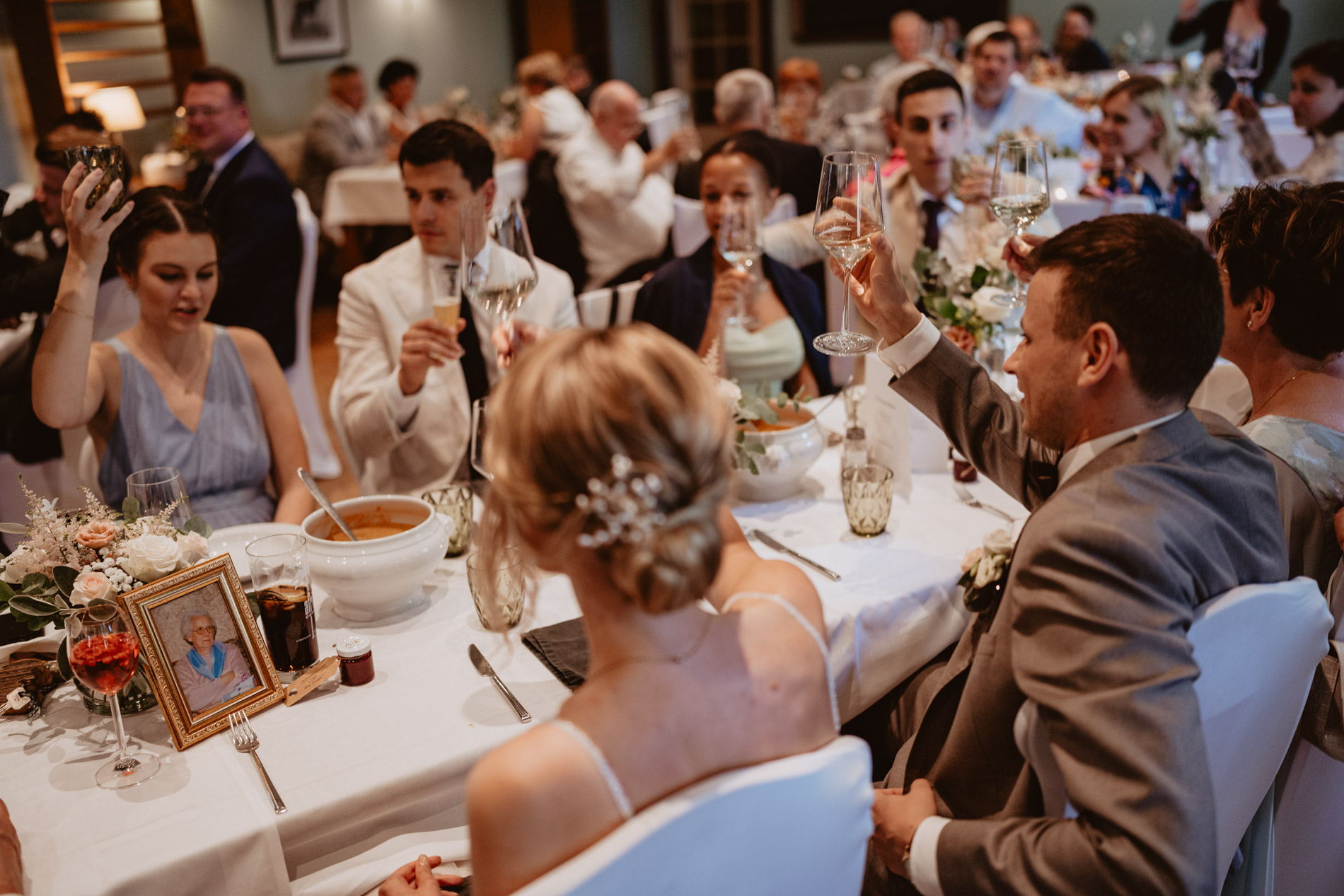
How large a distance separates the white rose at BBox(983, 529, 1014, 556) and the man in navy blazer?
315 cm

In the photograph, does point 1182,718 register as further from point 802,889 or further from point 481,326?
point 481,326

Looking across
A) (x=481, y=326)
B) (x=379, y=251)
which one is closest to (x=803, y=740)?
(x=481, y=326)

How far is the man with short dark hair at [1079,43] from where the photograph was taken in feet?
29.6

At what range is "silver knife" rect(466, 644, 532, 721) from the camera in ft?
4.45

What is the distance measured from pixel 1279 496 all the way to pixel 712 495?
3.42 feet

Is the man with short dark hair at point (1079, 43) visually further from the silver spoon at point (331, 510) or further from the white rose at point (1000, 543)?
the silver spoon at point (331, 510)

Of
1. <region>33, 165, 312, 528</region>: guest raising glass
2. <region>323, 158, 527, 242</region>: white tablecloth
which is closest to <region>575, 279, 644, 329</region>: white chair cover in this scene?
<region>33, 165, 312, 528</region>: guest raising glass

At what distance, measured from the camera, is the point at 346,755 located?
1281mm

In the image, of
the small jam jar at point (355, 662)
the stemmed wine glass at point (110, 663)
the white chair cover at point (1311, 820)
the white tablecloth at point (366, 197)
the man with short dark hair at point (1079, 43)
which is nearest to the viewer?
the stemmed wine glass at point (110, 663)

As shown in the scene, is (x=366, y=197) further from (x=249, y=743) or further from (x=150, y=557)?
(x=249, y=743)

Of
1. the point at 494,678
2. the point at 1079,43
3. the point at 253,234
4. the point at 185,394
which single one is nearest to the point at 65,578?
the point at 494,678

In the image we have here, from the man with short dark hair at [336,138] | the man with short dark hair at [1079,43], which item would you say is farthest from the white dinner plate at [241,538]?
the man with short dark hair at [1079,43]

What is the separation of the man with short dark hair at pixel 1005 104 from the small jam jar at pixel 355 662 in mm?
5241

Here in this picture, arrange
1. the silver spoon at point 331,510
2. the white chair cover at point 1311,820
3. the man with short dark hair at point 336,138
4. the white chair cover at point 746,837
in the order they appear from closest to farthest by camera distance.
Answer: the white chair cover at point 746,837 < the white chair cover at point 1311,820 < the silver spoon at point 331,510 < the man with short dark hair at point 336,138
